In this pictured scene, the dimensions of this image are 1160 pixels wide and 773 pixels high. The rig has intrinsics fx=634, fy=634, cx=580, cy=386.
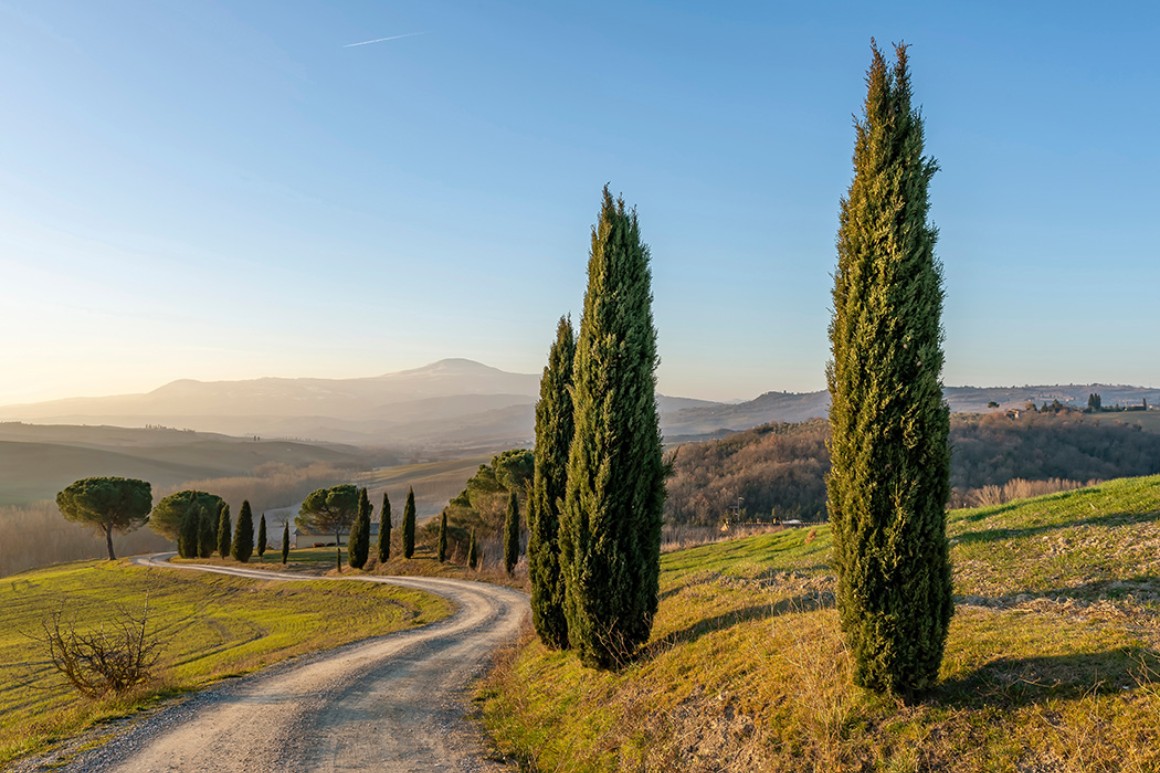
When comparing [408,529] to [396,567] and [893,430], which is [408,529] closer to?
[396,567]

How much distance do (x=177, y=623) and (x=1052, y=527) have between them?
38.4 metres

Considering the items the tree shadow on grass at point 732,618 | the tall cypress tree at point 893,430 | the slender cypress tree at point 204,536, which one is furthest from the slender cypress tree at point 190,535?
the tall cypress tree at point 893,430

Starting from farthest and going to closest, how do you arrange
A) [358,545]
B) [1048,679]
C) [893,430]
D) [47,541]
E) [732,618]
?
1. [47,541]
2. [358,545]
3. [732,618]
4. [893,430]
5. [1048,679]

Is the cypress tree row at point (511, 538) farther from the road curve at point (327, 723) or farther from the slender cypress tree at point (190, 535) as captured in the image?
the slender cypress tree at point (190, 535)

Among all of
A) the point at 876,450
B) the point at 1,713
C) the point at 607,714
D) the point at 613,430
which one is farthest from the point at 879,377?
the point at 1,713

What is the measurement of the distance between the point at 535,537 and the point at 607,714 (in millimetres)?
6104

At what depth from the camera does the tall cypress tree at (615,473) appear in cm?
1181

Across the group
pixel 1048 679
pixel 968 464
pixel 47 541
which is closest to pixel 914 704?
pixel 1048 679

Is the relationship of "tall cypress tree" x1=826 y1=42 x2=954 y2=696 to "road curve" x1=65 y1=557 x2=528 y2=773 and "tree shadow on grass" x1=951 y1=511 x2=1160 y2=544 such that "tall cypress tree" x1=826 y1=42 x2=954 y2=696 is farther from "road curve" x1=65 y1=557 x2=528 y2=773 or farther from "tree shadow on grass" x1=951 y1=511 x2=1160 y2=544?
"tree shadow on grass" x1=951 y1=511 x2=1160 y2=544

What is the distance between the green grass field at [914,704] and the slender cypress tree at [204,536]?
56.5 metres

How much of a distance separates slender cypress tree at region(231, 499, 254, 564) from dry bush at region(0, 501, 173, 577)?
30116 mm

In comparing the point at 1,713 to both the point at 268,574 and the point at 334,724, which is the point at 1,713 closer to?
the point at 334,724

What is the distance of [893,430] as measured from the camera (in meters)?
7.23

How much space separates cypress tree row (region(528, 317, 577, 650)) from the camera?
49.4ft
